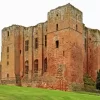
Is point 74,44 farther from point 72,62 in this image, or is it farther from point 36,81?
point 36,81

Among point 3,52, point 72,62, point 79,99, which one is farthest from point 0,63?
point 79,99

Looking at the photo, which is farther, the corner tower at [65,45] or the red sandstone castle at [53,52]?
the red sandstone castle at [53,52]

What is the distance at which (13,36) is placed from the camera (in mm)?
47312

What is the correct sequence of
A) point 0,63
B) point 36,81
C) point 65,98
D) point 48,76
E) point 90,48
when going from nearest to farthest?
point 65,98
point 48,76
point 36,81
point 90,48
point 0,63

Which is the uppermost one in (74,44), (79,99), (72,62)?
(74,44)

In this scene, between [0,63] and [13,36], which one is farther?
Result: [0,63]

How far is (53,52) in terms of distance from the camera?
39.6 meters

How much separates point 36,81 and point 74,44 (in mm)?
8588

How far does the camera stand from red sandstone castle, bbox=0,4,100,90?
1506 inches

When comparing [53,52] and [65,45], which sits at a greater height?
[65,45]

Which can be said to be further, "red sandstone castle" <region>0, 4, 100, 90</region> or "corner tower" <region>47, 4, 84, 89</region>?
"red sandstone castle" <region>0, 4, 100, 90</region>

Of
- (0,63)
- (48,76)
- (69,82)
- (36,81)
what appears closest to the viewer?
(69,82)

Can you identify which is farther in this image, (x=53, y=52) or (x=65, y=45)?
(x=53, y=52)

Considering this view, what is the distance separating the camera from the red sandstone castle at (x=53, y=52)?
38250mm
